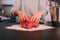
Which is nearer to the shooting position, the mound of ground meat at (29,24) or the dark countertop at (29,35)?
the dark countertop at (29,35)

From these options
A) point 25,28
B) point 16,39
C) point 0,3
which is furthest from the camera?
point 0,3

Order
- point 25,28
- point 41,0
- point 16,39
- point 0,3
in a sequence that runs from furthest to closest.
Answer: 1. point 0,3
2. point 41,0
3. point 25,28
4. point 16,39

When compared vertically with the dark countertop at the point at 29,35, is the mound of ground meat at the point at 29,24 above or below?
above

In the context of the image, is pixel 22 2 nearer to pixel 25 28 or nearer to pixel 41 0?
pixel 41 0

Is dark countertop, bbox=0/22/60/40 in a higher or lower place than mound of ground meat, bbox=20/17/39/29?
lower

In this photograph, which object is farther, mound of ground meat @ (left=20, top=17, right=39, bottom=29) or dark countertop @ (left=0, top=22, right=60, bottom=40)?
mound of ground meat @ (left=20, top=17, right=39, bottom=29)

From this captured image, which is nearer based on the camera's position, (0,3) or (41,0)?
(41,0)

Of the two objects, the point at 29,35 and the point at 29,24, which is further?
the point at 29,24

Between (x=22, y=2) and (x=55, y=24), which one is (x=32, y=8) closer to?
(x=22, y=2)

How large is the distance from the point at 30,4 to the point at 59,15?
30.0 inches

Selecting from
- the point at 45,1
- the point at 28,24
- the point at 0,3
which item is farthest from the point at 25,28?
the point at 0,3

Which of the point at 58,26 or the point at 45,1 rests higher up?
the point at 45,1

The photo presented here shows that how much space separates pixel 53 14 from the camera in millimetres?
989

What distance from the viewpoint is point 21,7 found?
1670 millimetres
